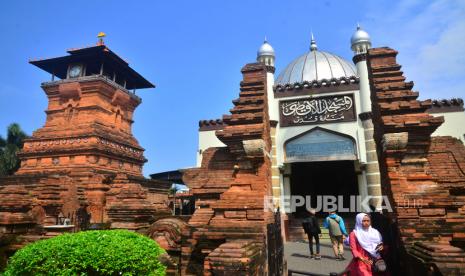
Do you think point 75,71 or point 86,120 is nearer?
point 86,120

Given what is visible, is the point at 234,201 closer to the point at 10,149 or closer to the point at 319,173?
the point at 319,173

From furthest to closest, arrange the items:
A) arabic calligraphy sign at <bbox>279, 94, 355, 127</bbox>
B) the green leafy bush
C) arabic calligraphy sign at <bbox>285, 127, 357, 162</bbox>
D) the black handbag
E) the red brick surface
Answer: arabic calligraphy sign at <bbox>279, 94, 355, 127</bbox> → arabic calligraphy sign at <bbox>285, 127, 357, 162</bbox> → the red brick surface → the black handbag → the green leafy bush

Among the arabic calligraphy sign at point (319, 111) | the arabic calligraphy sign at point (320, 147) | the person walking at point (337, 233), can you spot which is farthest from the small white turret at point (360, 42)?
the person walking at point (337, 233)

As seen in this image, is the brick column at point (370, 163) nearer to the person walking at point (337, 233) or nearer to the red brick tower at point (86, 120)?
the person walking at point (337, 233)

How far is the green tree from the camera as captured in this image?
26188 mm

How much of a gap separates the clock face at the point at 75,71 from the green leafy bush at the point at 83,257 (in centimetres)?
1944

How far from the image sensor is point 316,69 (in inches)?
Answer: 648

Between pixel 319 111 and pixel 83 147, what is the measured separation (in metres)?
12.7

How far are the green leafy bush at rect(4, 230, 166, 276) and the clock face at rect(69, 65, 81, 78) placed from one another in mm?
19439

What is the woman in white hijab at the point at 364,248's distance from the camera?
3.68 m

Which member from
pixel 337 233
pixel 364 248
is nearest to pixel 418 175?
pixel 364 248

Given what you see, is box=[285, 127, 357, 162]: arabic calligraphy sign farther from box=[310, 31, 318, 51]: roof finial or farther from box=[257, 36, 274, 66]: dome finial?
box=[310, 31, 318, 51]: roof finial

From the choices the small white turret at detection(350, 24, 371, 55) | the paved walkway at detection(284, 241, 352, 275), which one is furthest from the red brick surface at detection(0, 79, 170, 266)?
the small white turret at detection(350, 24, 371, 55)

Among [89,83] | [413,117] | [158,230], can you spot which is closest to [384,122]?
[413,117]
